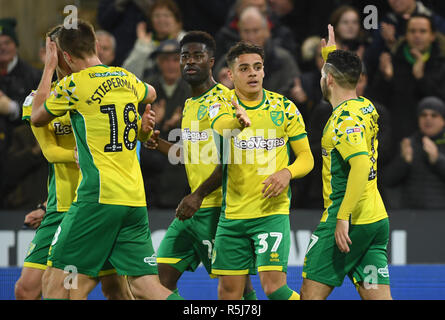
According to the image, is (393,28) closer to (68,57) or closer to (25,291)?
(68,57)

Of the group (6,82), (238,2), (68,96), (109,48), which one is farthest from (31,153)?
(68,96)

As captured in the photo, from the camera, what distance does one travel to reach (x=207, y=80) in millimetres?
6336

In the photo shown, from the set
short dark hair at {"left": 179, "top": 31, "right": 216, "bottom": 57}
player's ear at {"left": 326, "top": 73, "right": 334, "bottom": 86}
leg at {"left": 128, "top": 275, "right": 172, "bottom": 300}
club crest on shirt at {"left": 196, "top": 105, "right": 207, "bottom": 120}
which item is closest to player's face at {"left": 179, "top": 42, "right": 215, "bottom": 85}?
short dark hair at {"left": 179, "top": 31, "right": 216, "bottom": 57}

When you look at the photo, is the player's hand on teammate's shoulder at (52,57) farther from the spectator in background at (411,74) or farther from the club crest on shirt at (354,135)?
the spectator in background at (411,74)

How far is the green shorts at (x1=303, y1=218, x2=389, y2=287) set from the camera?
5.45 metres

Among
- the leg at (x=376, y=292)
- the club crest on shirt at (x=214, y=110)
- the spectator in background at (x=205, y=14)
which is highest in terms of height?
the spectator in background at (x=205, y=14)

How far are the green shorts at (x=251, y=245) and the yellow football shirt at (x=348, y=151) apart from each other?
0.38m

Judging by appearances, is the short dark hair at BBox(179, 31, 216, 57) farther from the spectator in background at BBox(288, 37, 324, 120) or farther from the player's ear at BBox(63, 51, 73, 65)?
the spectator in background at BBox(288, 37, 324, 120)

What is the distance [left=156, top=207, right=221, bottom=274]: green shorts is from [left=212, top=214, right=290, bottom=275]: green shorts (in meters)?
0.26

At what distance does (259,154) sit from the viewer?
5.86 m

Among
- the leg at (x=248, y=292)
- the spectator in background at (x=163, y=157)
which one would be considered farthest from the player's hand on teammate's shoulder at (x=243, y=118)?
the spectator in background at (x=163, y=157)

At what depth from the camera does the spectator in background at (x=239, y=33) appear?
9016 millimetres

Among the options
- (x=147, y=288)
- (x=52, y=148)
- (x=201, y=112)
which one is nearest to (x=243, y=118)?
(x=201, y=112)

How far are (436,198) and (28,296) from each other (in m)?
4.46
